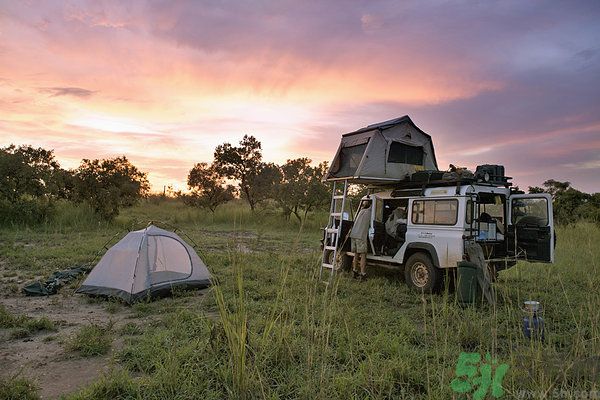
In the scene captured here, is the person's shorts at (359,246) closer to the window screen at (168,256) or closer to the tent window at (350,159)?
the tent window at (350,159)

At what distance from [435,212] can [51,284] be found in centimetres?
746

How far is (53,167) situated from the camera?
18.3 meters

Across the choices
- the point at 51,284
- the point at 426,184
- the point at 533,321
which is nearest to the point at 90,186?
the point at 51,284

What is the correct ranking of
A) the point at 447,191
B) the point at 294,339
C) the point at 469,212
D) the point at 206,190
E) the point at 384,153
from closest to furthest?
the point at 294,339
the point at 469,212
the point at 447,191
the point at 384,153
the point at 206,190

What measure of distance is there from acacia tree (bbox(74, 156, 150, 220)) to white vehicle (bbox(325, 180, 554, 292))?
48.9 feet

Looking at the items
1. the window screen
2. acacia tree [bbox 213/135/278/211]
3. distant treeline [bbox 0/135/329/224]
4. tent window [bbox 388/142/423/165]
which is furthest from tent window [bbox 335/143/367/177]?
acacia tree [bbox 213/135/278/211]

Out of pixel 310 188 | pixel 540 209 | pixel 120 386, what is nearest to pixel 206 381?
pixel 120 386

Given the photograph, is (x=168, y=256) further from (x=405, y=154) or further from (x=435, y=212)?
(x=405, y=154)

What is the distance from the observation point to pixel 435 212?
296 inches

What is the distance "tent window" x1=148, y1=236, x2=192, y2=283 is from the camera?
25.0 feet

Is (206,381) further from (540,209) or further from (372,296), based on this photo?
(540,209)

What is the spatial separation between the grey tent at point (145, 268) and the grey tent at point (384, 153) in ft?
12.4

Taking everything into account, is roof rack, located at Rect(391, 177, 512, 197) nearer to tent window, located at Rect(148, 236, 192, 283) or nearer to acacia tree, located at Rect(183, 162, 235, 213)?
tent window, located at Rect(148, 236, 192, 283)

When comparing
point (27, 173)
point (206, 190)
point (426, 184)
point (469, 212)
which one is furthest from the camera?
point (206, 190)
